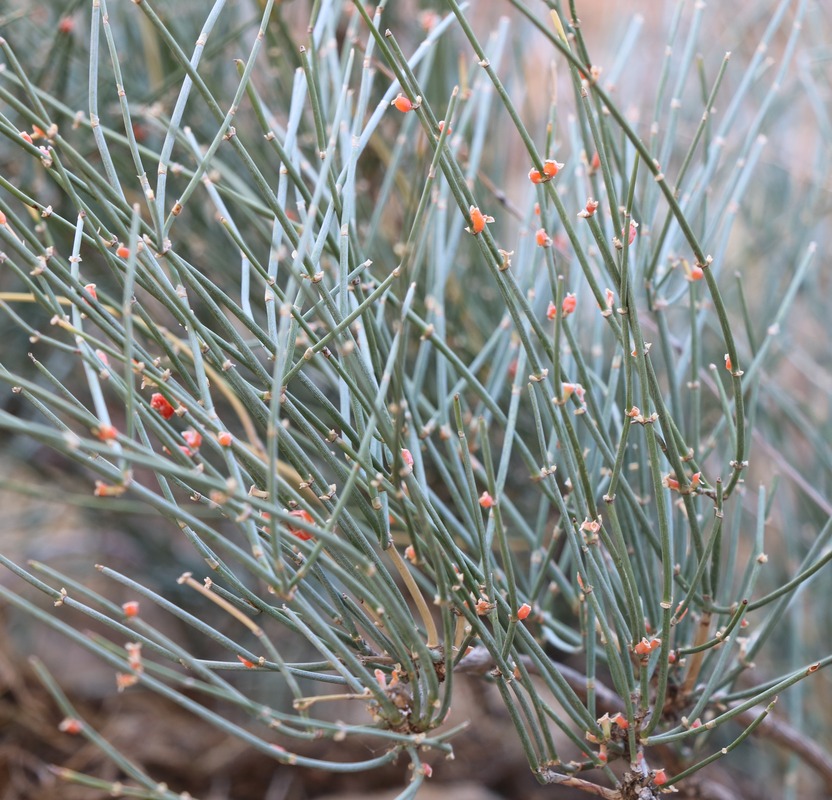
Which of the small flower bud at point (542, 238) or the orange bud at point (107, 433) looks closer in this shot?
the orange bud at point (107, 433)

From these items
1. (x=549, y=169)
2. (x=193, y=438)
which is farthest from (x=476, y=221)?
(x=193, y=438)

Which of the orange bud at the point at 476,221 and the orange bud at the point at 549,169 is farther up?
the orange bud at the point at 549,169

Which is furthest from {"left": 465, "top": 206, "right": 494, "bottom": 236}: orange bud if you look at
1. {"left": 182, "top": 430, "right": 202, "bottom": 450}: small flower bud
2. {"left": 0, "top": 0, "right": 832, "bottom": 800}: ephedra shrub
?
{"left": 182, "top": 430, "right": 202, "bottom": 450}: small flower bud

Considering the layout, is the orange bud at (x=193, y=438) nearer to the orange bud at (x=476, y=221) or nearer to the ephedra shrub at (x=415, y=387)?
the ephedra shrub at (x=415, y=387)

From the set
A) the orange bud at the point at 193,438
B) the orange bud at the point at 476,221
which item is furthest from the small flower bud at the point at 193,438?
the orange bud at the point at 476,221

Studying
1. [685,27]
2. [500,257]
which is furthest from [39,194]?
[685,27]

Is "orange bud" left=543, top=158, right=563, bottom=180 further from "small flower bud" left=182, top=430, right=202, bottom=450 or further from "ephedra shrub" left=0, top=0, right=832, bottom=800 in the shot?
"small flower bud" left=182, top=430, right=202, bottom=450

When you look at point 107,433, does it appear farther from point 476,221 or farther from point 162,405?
point 476,221

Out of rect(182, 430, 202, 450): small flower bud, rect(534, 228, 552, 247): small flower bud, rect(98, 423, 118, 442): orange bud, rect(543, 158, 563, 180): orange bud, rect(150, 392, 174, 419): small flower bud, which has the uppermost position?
rect(543, 158, 563, 180): orange bud

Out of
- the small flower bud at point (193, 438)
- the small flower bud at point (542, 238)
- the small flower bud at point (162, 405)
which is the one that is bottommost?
the small flower bud at point (162, 405)

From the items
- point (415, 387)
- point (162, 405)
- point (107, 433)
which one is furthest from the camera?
point (415, 387)

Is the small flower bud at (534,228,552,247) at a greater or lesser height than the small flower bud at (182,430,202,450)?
greater

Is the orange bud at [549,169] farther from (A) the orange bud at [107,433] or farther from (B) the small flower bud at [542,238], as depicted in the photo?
(A) the orange bud at [107,433]

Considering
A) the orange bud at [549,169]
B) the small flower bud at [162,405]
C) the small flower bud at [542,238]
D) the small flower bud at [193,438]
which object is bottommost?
the small flower bud at [162,405]
